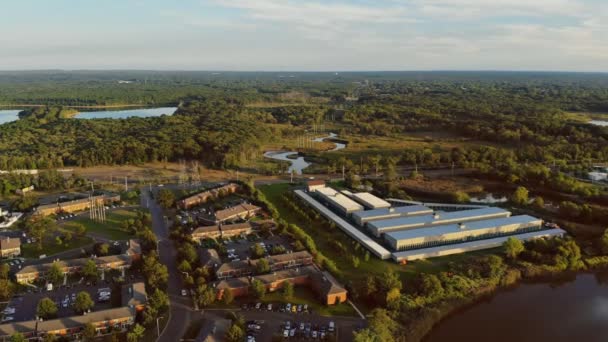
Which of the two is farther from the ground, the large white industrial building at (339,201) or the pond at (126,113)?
the pond at (126,113)

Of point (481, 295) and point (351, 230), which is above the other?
point (351, 230)

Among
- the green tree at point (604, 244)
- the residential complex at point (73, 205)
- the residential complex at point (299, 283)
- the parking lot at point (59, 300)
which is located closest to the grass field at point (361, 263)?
the residential complex at point (299, 283)

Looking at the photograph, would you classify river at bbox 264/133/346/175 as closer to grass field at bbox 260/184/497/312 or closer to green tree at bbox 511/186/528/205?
grass field at bbox 260/184/497/312

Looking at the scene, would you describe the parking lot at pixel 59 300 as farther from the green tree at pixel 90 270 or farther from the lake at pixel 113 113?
the lake at pixel 113 113

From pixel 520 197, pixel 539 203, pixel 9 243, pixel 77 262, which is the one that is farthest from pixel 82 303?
pixel 539 203

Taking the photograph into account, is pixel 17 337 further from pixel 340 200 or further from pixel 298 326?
pixel 340 200

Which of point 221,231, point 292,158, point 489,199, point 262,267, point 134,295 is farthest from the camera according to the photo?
point 292,158
